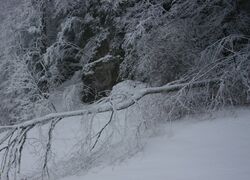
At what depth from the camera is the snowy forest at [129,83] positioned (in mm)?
7797

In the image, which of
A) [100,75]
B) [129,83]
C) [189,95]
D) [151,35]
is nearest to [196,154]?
[189,95]

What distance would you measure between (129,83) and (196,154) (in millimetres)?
5350

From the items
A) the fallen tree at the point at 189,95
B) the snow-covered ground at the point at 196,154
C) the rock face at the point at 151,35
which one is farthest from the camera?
the rock face at the point at 151,35

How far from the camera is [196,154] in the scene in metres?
6.41

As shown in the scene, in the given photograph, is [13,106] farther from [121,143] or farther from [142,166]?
[142,166]

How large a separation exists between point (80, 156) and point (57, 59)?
8329 millimetres

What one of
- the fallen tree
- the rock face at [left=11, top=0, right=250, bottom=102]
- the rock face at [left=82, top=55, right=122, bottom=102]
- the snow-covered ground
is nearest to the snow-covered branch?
the fallen tree

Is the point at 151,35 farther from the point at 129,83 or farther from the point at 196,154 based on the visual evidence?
the point at 196,154

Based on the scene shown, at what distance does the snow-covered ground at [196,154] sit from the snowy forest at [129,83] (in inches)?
1.6

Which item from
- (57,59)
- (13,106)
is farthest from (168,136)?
(13,106)

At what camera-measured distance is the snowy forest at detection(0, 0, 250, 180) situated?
25.6 feet

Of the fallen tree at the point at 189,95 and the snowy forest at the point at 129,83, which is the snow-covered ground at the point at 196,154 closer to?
the snowy forest at the point at 129,83

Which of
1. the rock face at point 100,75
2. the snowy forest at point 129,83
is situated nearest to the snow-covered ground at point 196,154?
the snowy forest at point 129,83

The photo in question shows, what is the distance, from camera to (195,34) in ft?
32.7
